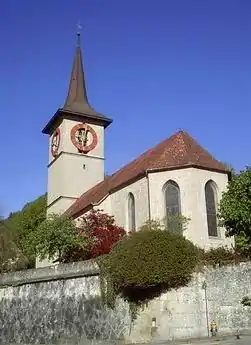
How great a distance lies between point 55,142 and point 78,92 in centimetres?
582

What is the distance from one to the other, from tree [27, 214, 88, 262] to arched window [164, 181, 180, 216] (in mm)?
5522

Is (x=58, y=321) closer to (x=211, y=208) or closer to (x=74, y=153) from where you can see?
(x=211, y=208)

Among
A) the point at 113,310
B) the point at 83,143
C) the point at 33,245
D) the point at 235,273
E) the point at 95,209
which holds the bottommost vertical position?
the point at 113,310

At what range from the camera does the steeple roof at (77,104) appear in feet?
148

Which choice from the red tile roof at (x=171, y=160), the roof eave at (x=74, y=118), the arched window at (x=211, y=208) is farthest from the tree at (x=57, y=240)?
the roof eave at (x=74, y=118)

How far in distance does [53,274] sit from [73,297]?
1854mm

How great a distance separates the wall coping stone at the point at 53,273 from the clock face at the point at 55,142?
20.6 metres

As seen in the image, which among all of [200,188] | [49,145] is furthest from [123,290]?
[49,145]

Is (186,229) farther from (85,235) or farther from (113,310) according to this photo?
(113,310)

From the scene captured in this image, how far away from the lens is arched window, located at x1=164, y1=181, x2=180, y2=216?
2944 cm

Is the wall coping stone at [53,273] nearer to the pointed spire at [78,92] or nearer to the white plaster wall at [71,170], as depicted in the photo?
the white plaster wall at [71,170]

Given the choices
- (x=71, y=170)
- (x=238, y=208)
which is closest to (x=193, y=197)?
(x=238, y=208)

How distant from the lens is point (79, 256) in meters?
29.8

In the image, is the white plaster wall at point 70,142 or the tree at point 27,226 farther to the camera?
the white plaster wall at point 70,142
